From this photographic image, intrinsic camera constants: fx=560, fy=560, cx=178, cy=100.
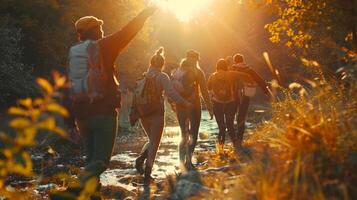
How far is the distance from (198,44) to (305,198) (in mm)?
65019

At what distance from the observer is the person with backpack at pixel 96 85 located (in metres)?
6.15

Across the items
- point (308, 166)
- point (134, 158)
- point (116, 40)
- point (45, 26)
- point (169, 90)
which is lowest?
point (134, 158)

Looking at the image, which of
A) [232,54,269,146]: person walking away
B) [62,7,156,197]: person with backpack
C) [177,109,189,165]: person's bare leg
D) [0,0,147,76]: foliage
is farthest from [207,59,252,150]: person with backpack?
[0,0,147,76]: foliage

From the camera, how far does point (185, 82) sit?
421 inches

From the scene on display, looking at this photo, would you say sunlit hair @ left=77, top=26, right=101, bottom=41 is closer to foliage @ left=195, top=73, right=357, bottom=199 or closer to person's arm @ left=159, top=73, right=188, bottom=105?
foliage @ left=195, top=73, right=357, bottom=199

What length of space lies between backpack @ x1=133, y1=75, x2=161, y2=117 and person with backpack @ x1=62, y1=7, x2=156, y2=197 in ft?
10.1

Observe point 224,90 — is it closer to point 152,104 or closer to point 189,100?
point 189,100

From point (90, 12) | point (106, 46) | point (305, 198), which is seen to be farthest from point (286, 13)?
point (90, 12)

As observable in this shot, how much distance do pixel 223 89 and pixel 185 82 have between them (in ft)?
6.63

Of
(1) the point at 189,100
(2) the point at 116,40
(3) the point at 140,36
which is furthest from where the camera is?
(3) the point at 140,36

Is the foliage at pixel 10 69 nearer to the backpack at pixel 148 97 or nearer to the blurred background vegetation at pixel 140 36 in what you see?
the blurred background vegetation at pixel 140 36

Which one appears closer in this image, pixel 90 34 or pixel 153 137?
pixel 90 34

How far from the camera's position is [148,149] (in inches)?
378

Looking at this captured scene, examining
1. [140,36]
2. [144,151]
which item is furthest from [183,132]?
[140,36]
